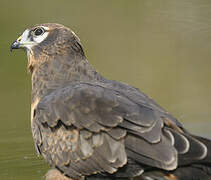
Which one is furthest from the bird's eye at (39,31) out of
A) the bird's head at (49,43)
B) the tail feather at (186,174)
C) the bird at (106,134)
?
the tail feather at (186,174)

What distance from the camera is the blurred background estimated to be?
1151 centimetres

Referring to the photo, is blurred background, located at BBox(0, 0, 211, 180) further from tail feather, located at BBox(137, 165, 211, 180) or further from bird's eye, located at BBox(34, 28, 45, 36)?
tail feather, located at BBox(137, 165, 211, 180)

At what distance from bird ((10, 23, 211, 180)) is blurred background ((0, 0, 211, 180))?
148cm

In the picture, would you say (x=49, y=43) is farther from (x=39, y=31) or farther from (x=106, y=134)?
(x=106, y=134)

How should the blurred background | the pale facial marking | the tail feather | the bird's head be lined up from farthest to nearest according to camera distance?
the blurred background
the pale facial marking
the bird's head
the tail feather

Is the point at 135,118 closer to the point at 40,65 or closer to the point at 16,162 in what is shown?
the point at 40,65

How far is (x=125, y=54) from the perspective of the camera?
51.5 ft

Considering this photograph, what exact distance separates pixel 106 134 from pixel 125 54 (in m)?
7.93

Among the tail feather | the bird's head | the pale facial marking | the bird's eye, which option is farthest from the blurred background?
the tail feather

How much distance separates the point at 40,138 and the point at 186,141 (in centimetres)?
188

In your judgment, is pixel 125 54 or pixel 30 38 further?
pixel 125 54

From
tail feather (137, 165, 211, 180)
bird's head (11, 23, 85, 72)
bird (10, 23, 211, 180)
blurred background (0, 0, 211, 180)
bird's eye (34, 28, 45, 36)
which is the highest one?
bird's eye (34, 28, 45, 36)

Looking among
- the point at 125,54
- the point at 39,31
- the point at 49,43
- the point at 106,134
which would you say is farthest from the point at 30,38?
the point at 125,54

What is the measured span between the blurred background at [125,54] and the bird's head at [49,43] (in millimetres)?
1642
